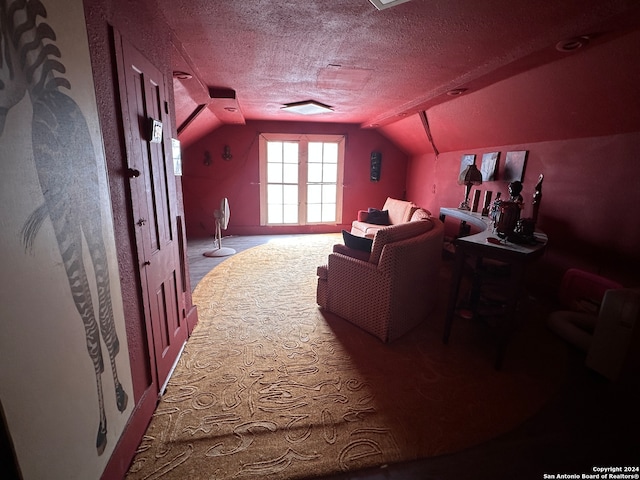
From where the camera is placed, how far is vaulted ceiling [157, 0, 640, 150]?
1.78 m

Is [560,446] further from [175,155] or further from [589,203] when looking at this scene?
[175,155]

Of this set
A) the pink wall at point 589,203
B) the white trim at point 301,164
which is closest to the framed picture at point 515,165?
the pink wall at point 589,203

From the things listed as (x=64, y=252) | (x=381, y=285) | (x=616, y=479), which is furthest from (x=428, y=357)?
(x=64, y=252)

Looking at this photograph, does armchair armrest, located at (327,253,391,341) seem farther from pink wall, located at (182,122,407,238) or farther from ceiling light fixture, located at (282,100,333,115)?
pink wall, located at (182,122,407,238)

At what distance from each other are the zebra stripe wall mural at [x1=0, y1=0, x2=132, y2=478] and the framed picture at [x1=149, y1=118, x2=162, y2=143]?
0.51 meters

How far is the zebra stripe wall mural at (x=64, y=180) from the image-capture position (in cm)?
85

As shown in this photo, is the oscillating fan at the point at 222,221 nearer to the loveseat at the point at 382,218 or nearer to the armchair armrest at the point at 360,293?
the loveseat at the point at 382,218

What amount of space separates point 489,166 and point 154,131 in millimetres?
4268

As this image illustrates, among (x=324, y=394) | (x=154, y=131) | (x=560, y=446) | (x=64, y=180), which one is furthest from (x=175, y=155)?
(x=560, y=446)

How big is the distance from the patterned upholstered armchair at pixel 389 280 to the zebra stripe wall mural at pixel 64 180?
1.80 metres

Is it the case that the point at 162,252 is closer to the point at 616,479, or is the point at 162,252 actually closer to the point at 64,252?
the point at 64,252

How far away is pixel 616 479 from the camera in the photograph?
1.44m

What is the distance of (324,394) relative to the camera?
1969mm

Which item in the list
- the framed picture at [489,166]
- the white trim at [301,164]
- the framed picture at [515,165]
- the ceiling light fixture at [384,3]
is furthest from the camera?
the white trim at [301,164]
